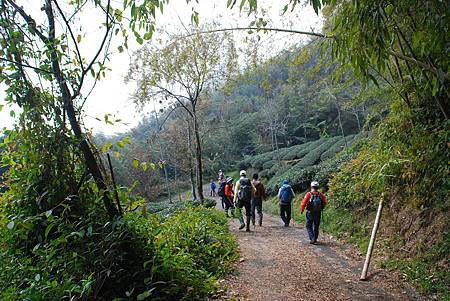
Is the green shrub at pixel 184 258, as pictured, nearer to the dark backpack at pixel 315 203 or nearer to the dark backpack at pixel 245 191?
the dark backpack at pixel 315 203

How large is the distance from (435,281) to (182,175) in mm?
38160

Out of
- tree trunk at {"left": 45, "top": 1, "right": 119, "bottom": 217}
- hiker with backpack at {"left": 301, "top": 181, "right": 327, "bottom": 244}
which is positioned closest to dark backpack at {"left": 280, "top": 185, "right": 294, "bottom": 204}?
hiker with backpack at {"left": 301, "top": 181, "right": 327, "bottom": 244}

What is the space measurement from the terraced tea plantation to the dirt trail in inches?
241

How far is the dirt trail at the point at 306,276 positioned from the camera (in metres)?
4.71

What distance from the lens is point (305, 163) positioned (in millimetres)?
23266

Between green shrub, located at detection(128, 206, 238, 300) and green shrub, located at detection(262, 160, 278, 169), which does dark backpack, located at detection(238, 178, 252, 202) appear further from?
green shrub, located at detection(262, 160, 278, 169)

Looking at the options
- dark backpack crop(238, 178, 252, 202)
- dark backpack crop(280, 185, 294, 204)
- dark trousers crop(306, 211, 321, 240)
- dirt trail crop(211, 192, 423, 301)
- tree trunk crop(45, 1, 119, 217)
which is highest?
tree trunk crop(45, 1, 119, 217)

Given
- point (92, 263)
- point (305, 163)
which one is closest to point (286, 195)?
point (92, 263)

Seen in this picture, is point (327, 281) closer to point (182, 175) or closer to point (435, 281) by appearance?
point (435, 281)

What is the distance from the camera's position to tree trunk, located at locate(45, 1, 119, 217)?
3.40 metres

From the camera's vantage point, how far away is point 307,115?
3841 cm

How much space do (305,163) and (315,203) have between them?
51.8 ft

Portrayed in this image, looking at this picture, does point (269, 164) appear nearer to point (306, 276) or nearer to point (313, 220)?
point (313, 220)

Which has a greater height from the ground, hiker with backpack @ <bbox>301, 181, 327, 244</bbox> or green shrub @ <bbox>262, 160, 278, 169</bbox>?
green shrub @ <bbox>262, 160, 278, 169</bbox>
